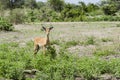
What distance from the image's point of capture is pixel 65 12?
4891 cm

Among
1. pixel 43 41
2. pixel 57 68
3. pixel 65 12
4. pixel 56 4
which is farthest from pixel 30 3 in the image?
pixel 57 68

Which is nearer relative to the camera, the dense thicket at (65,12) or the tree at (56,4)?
Answer: the dense thicket at (65,12)

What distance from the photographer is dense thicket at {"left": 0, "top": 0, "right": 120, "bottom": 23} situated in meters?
38.7

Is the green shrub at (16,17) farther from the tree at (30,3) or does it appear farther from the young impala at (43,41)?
the tree at (30,3)

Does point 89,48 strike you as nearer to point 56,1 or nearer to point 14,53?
point 14,53

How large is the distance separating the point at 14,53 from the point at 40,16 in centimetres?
3309

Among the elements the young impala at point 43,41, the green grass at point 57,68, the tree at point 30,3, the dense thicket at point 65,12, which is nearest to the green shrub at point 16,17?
the dense thicket at point 65,12

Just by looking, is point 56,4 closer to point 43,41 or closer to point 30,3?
point 30,3

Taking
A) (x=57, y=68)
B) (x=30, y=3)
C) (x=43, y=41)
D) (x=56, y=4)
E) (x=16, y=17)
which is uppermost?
(x=43, y=41)

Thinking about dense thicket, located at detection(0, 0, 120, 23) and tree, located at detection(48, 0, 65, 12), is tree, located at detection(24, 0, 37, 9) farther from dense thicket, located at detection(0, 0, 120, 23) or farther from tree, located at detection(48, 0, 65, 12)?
tree, located at detection(48, 0, 65, 12)

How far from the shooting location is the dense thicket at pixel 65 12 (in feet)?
127

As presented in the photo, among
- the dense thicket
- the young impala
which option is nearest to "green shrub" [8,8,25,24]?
the dense thicket

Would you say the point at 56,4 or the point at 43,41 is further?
the point at 56,4

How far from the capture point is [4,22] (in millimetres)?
25594
